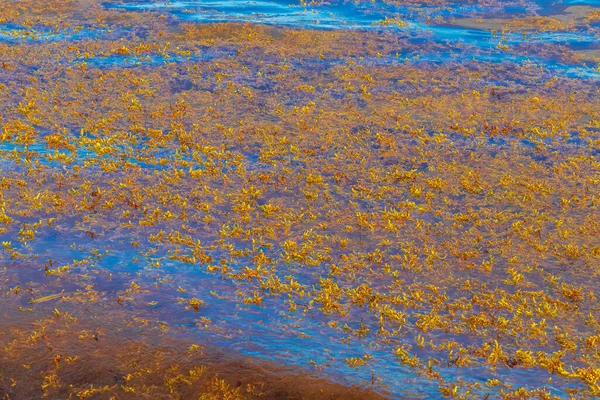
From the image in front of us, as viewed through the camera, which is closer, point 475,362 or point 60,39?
point 475,362

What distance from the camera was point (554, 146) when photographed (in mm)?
16703

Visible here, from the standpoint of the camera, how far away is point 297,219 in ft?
43.4

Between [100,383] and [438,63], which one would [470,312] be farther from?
[438,63]

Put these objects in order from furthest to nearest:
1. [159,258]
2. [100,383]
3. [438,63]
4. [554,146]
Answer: [438,63]
[554,146]
[159,258]
[100,383]

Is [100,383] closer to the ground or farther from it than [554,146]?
closer to the ground

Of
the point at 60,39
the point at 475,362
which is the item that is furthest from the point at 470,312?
the point at 60,39

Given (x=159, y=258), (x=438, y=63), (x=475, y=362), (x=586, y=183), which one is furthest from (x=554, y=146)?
(x=159, y=258)

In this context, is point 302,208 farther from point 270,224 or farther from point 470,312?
point 470,312

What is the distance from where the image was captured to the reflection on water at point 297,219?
943cm

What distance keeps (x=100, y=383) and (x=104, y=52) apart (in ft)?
56.5

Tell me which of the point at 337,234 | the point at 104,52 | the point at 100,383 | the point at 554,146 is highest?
the point at 104,52

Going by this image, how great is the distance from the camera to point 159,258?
1190 cm

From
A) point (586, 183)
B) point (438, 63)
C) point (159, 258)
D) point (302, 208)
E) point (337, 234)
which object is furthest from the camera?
point (438, 63)

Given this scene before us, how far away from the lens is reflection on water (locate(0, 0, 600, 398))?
943 cm
